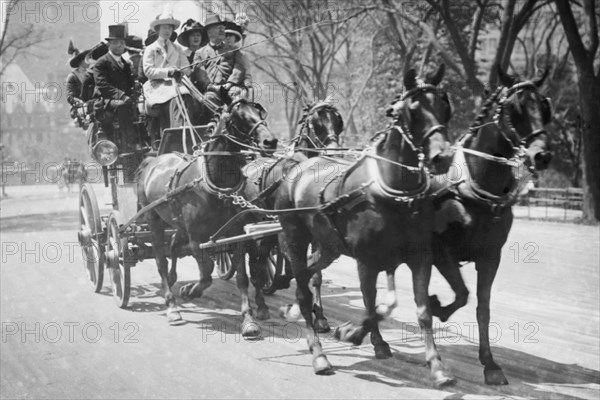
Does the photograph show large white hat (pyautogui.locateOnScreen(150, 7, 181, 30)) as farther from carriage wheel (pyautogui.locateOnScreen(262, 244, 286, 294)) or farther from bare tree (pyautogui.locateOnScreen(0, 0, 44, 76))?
bare tree (pyautogui.locateOnScreen(0, 0, 44, 76))

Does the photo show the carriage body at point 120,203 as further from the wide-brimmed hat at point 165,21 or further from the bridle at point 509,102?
the bridle at point 509,102

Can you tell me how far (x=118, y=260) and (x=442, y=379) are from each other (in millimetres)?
5980

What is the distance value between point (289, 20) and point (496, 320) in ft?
55.0

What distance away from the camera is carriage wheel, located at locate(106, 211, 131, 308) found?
33.1 feet

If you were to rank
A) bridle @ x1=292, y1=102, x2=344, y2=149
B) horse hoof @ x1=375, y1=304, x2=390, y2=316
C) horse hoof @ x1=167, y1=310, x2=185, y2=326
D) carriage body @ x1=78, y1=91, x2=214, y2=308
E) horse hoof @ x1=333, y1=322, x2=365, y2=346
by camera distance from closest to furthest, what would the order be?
horse hoof @ x1=333, y1=322, x2=365, y2=346
horse hoof @ x1=375, y1=304, x2=390, y2=316
bridle @ x1=292, y1=102, x2=344, y2=149
horse hoof @ x1=167, y1=310, x2=185, y2=326
carriage body @ x1=78, y1=91, x2=214, y2=308

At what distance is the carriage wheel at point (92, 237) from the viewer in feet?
37.2

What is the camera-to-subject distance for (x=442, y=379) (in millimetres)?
5836

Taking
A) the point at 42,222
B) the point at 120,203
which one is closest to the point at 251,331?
the point at 120,203

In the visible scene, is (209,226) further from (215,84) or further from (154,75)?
(154,75)

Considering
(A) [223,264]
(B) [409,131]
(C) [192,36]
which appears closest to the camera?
(B) [409,131]

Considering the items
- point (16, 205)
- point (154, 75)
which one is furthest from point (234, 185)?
point (16, 205)

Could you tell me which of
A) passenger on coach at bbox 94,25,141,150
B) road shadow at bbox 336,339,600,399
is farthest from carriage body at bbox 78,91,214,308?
road shadow at bbox 336,339,600,399

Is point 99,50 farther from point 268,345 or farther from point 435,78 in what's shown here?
point 435,78

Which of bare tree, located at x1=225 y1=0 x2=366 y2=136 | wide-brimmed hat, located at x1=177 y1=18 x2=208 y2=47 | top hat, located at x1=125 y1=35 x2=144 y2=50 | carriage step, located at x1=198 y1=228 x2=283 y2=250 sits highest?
bare tree, located at x1=225 y1=0 x2=366 y2=136
